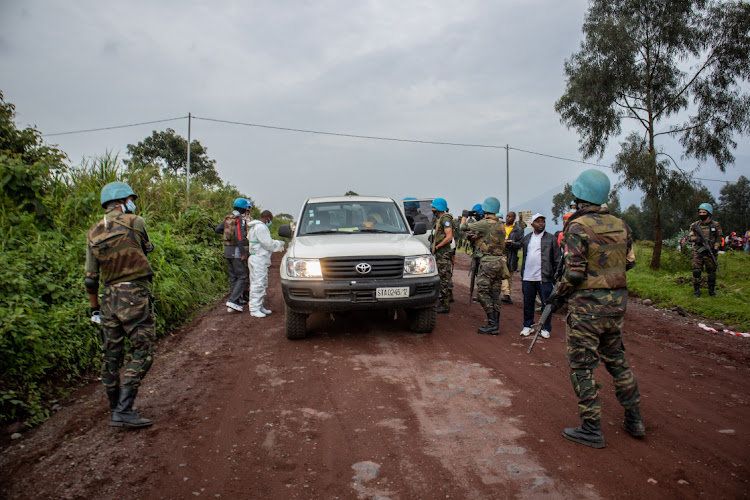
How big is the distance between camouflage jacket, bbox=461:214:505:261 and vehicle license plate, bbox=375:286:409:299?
4.78 feet

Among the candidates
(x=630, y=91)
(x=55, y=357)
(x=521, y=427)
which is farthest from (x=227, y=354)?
(x=630, y=91)

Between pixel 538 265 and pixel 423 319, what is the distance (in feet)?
5.62

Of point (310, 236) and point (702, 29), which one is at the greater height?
point (702, 29)

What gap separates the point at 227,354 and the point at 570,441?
3999 mm

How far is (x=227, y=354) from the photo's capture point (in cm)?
593

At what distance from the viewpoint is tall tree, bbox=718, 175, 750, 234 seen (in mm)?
58094

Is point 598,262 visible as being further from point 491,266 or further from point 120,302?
point 120,302

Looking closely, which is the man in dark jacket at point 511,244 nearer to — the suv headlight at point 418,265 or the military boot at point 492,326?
the military boot at point 492,326

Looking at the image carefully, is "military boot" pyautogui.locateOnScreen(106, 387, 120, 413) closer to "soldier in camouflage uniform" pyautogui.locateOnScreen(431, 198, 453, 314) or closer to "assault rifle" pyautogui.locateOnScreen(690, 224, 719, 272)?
"soldier in camouflage uniform" pyautogui.locateOnScreen(431, 198, 453, 314)

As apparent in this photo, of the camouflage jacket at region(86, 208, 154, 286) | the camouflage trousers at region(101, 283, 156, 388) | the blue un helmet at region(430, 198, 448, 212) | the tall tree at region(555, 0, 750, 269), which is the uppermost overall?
the tall tree at region(555, 0, 750, 269)

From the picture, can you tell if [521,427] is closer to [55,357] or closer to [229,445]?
[229,445]

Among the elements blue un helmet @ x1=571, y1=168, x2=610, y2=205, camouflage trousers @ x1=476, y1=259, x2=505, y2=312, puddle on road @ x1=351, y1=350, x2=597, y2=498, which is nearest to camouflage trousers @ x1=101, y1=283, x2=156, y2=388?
puddle on road @ x1=351, y1=350, x2=597, y2=498

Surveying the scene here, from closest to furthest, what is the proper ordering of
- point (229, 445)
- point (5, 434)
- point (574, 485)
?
point (574, 485)
point (229, 445)
point (5, 434)

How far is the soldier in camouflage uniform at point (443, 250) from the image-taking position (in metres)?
8.02
